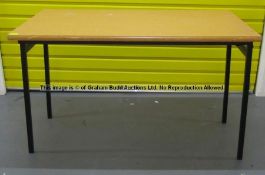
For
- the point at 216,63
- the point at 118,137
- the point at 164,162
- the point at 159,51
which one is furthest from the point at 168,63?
the point at 164,162

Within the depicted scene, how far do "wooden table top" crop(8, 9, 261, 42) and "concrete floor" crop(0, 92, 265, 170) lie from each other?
77 centimetres

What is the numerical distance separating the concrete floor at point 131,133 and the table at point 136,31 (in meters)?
0.14

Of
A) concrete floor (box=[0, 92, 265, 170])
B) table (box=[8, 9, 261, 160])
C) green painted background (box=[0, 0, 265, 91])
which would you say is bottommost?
concrete floor (box=[0, 92, 265, 170])

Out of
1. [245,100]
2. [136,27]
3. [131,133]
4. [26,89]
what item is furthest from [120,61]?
[245,100]

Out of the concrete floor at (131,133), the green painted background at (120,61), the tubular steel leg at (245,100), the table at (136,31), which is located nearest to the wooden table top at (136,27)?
the table at (136,31)

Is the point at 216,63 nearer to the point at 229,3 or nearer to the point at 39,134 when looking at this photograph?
the point at 229,3

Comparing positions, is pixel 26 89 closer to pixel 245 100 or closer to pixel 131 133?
pixel 131 133

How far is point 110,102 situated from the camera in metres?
3.26

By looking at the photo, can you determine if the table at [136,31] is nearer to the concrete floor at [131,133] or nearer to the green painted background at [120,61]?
the concrete floor at [131,133]

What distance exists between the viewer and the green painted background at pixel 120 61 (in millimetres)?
3176

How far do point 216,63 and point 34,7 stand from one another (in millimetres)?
1520

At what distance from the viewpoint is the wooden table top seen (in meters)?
2.08

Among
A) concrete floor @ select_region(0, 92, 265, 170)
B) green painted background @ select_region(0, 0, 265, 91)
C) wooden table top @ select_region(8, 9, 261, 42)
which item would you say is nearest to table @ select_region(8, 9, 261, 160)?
wooden table top @ select_region(8, 9, 261, 42)

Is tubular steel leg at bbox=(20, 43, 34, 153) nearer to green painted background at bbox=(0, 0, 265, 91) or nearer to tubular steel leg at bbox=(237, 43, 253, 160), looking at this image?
green painted background at bbox=(0, 0, 265, 91)
